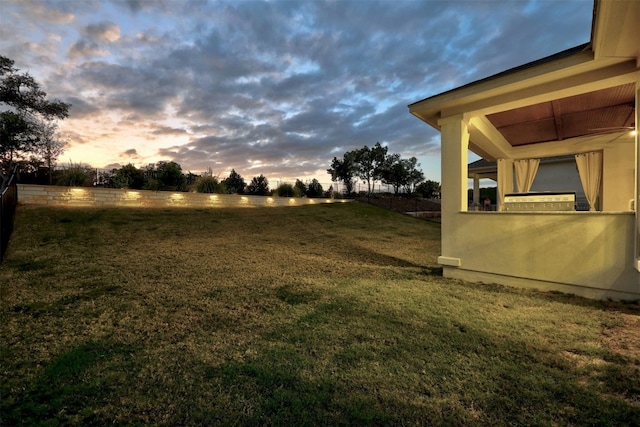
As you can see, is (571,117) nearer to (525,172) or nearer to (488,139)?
(488,139)

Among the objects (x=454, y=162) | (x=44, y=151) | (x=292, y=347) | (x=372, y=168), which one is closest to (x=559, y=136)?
(x=454, y=162)

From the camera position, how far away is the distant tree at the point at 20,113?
1035cm

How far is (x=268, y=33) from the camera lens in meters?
10.4

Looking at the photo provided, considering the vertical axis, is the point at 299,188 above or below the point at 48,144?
below

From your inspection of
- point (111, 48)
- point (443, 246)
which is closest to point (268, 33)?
point (111, 48)

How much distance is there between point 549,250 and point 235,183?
50.6 ft

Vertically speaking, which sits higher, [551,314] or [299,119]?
[299,119]

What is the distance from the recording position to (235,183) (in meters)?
16.2

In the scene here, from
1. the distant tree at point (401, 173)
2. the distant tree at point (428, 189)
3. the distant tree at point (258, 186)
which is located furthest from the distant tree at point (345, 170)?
the distant tree at point (258, 186)

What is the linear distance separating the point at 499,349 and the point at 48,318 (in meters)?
4.40

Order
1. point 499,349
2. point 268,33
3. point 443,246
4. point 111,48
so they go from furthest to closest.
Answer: point 268,33, point 111,48, point 443,246, point 499,349

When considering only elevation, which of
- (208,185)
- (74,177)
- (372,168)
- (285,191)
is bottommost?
(285,191)

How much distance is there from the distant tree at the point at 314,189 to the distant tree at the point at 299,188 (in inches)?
26.2

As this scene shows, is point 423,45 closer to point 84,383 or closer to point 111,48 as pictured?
point 111,48
